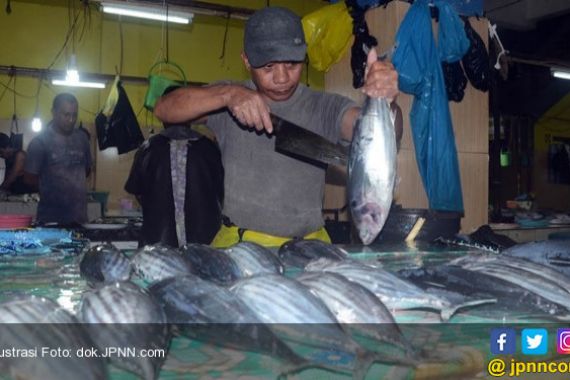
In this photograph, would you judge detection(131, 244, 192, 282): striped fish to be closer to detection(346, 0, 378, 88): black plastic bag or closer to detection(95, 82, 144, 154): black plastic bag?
detection(346, 0, 378, 88): black plastic bag

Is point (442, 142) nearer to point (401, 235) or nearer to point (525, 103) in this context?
point (401, 235)

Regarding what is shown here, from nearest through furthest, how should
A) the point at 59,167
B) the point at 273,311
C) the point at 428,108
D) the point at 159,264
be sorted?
1. the point at 273,311
2. the point at 159,264
3. the point at 428,108
4. the point at 59,167

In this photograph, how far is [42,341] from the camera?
41.6 inches

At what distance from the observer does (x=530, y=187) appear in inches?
536

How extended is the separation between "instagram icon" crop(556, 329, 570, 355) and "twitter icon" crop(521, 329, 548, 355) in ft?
0.11

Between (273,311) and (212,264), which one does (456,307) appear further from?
(212,264)

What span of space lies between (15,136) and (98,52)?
2.35 m

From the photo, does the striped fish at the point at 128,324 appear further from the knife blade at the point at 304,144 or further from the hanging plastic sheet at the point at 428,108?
the hanging plastic sheet at the point at 428,108

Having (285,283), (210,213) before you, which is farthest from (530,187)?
Result: (285,283)

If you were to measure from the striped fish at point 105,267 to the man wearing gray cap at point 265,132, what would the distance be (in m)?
1.11

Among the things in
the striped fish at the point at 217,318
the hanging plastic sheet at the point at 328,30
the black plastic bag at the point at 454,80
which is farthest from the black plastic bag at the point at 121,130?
the striped fish at the point at 217,318

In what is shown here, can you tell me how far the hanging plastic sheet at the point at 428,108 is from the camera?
15.3 feet

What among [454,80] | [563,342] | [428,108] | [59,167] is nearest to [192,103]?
[563,342]

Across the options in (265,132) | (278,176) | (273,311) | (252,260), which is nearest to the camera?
(273,311)
